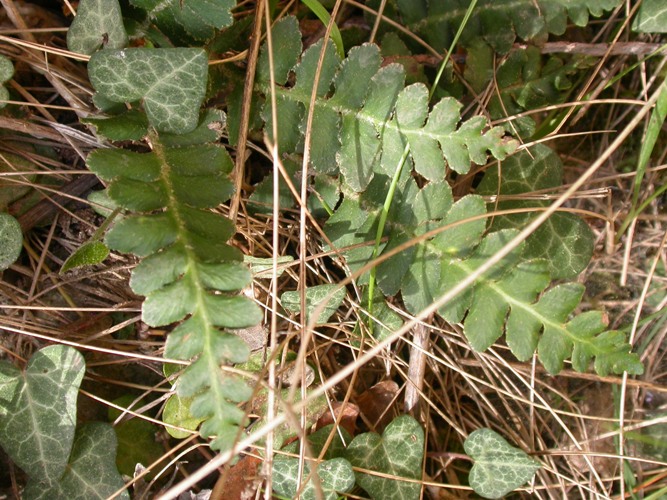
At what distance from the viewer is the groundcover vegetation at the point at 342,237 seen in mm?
2020

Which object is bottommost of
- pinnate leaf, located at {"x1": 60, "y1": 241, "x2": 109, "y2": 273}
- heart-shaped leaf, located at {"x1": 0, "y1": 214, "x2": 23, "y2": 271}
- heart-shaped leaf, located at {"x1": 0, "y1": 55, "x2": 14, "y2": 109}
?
heart-shaped leaf, located at {"x1": 0, "y1": 214, "x2": 23, "y2": 271}

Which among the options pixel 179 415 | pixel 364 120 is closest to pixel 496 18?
pixel 364 120

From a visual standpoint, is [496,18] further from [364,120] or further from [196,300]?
[196,300]

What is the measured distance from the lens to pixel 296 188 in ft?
7.71

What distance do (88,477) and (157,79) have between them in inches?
55.1

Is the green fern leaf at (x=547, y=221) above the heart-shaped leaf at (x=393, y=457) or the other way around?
above

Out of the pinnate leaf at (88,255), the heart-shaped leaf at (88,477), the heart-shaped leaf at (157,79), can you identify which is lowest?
the heart-shaped leaf at (88,477)

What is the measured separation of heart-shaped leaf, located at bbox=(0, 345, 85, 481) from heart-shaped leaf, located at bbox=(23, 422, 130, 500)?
0.05m

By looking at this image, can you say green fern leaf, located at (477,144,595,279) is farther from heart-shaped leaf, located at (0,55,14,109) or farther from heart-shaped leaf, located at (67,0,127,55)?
heart-shaped leaf, located at (0,55,14,109)

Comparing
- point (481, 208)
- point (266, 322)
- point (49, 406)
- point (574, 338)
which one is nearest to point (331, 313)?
point (266, 322)

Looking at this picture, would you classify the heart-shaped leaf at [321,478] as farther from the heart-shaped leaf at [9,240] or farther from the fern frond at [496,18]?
the fern frond at [496,18]

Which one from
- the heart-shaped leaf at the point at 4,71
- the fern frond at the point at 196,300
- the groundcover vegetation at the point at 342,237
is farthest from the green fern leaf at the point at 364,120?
the heart-shaped leaf at the point at 4,71

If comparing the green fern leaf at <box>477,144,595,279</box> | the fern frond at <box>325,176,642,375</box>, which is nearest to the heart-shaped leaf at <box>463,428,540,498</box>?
the fern frond at <box>325,176,642,375</box>

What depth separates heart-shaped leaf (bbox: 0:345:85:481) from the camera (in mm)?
2193
